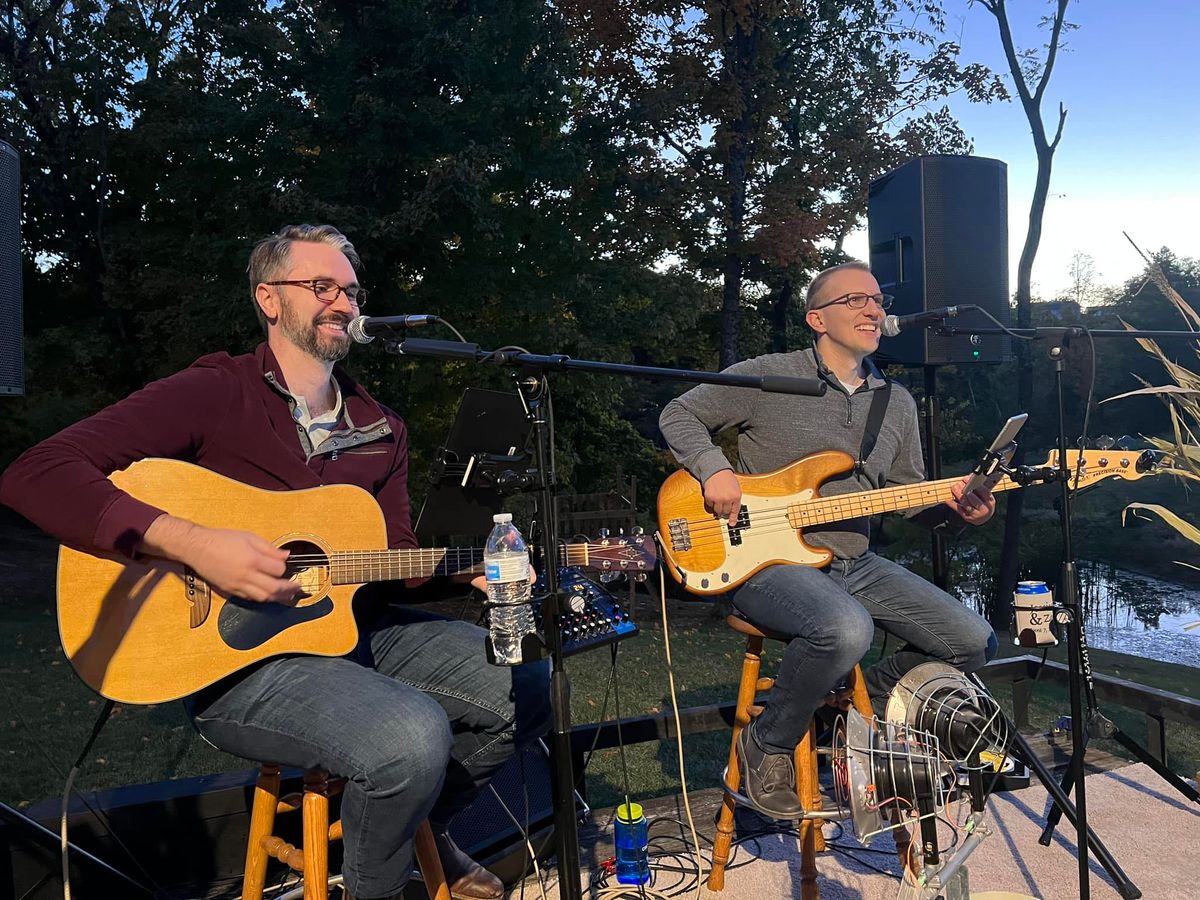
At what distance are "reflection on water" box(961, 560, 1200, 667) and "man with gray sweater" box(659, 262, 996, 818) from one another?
9.92 metres

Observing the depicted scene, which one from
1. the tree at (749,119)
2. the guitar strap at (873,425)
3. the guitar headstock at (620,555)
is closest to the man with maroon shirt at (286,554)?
the guitar headstock at (620,555)

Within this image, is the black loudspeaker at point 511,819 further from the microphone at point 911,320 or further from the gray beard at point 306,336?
the microphone at point 911,320

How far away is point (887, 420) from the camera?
3234 mm

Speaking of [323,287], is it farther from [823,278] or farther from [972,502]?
[972,502]

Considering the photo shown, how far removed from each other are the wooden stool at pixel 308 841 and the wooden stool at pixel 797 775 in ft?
3.26

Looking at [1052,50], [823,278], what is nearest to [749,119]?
[1052,50]

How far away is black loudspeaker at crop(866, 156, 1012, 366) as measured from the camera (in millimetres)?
4605

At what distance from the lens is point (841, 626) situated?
2.49m

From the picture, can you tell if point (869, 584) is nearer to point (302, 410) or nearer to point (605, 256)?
point (302, 410)

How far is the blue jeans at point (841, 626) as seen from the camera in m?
2.51

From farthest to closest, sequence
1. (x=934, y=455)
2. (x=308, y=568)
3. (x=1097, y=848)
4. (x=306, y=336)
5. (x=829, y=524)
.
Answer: (x=934, y=455) → (x=829, y=524) → (x=1097, y=848) → (x=306, y=336) → (x=308, y=568)

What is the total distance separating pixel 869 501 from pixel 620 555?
1.07 meters

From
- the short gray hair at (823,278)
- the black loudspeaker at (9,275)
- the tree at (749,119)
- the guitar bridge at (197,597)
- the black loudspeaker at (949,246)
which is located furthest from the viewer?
the tree at (749,119)

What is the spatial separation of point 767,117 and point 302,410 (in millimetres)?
10304
